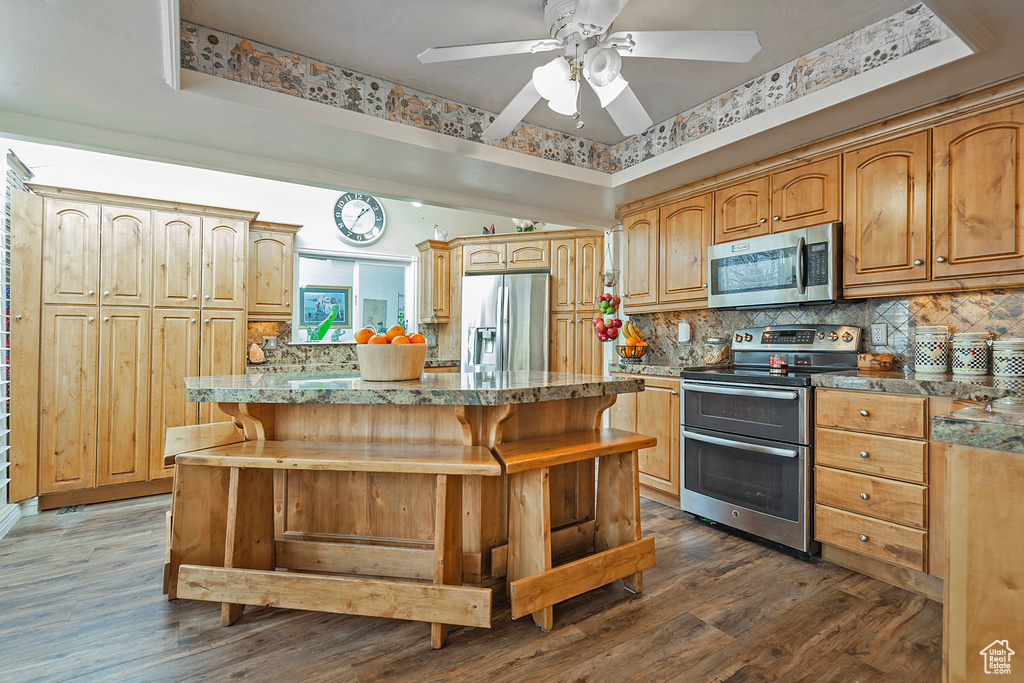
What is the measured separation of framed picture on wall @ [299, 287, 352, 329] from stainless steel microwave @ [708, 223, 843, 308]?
3758mm

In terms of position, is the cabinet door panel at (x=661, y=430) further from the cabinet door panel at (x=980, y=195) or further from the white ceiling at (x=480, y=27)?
the white ceiling at (x=480, y=27)

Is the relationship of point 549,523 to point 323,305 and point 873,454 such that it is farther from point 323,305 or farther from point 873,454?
point 323,305

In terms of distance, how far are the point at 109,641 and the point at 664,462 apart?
2.90 m

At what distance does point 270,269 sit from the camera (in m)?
4.27

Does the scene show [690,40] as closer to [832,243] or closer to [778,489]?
[832,243]

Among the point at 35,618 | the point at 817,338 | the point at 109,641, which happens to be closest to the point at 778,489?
the point at 817,338

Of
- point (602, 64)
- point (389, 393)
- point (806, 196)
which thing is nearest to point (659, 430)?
point (806, 196)

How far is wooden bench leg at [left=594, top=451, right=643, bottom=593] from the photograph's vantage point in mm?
2111

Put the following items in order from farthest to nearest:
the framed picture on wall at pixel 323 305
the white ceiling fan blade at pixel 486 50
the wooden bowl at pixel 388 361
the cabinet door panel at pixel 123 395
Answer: the framed picture on wall at pixel 323 305
the cabinet door panel at pixel 123 395
the wooden bowl at pixel 388 361
the white ceiling fan blade at pixel 486 50

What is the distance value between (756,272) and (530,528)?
2.27 m

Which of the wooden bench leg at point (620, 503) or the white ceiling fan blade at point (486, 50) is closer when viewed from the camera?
the white ceiling fan blade at point (486, 50)

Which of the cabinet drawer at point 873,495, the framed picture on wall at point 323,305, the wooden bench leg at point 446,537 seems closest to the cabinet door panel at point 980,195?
the cabinet drawer at point 873,495

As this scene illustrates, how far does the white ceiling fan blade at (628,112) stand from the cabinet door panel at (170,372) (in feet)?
10.8

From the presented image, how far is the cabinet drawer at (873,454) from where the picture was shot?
2117 mm
